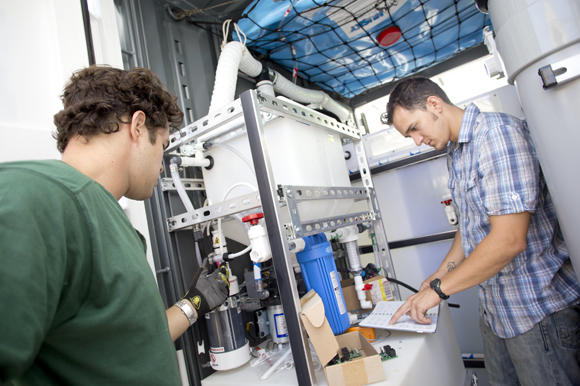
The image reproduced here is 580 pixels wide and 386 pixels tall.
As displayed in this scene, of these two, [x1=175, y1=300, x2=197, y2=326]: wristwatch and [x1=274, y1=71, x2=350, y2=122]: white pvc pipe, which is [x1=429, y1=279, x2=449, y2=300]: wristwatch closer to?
[x1=175, y1=300, x2=197, y2=326]: wristwatch

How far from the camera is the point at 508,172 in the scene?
944mm

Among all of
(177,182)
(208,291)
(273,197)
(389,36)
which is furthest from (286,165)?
(389,36)

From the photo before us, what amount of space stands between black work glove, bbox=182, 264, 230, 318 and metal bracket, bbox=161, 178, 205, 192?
0.37 metres

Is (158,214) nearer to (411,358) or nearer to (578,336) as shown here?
(411,358)

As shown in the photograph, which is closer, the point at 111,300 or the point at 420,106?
the point at 111,300

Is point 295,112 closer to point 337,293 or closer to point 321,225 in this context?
point 321,225

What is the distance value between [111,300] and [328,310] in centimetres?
80

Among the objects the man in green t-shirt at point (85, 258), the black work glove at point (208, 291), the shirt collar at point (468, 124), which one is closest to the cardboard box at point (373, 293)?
the black work glove at point (208, 291)

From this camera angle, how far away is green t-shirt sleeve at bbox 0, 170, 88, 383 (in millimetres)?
320

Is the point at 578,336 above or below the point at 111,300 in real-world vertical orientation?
below

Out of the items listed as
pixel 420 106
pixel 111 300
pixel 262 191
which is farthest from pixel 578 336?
pixel 111 300

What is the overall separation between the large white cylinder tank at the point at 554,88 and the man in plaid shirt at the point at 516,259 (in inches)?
9.4

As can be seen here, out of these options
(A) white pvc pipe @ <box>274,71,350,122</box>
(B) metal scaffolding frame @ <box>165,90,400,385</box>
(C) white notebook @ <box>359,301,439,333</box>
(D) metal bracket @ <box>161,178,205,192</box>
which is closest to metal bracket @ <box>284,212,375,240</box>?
(B) metal scaffolding frame @ <box>165,90,400,385</box>

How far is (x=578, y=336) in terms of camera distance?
0.99 m
